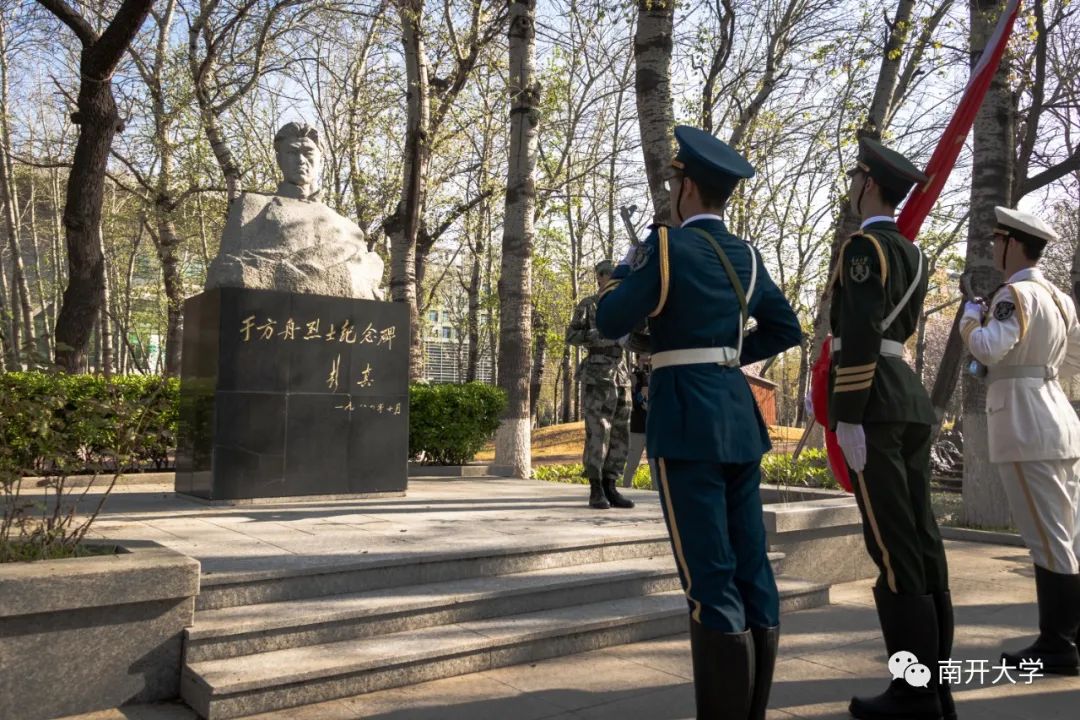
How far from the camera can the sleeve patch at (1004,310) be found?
4.27 m

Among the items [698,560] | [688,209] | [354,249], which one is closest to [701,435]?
[698,560]

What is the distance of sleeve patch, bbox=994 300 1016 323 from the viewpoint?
4.27 meters

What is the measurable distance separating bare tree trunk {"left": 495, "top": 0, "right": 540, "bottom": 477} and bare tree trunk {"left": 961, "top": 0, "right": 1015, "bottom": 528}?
18.3 ft

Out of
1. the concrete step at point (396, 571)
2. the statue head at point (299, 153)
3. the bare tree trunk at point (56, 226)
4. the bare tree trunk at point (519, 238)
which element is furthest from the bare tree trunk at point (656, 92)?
the bare tree trunk at point (56, 226)

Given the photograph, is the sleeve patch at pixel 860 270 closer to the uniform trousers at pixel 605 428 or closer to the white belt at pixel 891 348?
the white belt at pixel 891 348

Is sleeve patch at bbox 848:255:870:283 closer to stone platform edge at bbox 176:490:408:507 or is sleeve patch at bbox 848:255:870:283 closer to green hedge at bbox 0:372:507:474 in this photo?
stone platform edge at bbox 176:490:408:507

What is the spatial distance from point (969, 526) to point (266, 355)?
7318 millimetres

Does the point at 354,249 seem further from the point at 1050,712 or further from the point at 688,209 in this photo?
the point at 1050,712

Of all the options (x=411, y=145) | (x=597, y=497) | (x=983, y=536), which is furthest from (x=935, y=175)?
(x=411, y=145)

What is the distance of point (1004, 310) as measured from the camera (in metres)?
4.28

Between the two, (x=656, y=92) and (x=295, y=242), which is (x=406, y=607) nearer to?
(x=295, y=242)

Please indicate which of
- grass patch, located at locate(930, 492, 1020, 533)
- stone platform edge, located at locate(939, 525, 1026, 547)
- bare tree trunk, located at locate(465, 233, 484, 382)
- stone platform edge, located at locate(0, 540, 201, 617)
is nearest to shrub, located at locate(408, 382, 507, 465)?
grass patch, located at locate(930, 492, 1020, 533)

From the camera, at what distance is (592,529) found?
611 centimetres

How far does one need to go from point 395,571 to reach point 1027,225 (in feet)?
12.5
